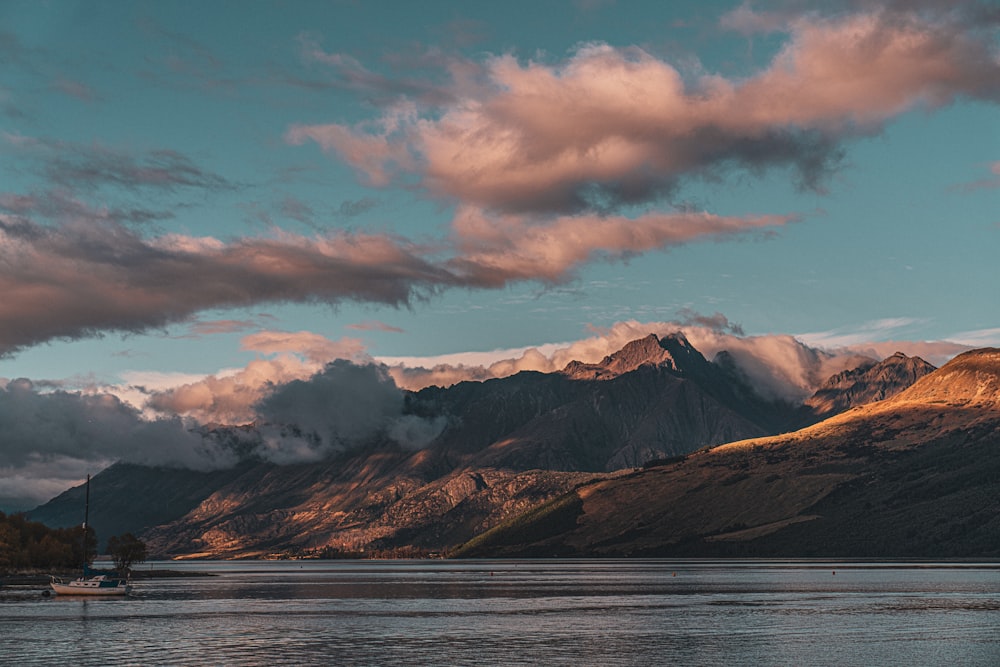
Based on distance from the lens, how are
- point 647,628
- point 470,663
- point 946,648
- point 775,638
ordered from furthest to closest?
point 647,628 → point 775,638 → point 946,648 → point 470,663

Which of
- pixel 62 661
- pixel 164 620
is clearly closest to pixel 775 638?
pixel 62 661

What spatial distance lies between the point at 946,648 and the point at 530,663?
5479 centimetres

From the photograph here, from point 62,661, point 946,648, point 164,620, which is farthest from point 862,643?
point 164,620

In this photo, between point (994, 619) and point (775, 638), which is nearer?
point (775, 638)

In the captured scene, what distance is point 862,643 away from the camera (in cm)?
14288

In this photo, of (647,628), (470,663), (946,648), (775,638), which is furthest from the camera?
(647,628)

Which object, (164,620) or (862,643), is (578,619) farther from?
(164,620)

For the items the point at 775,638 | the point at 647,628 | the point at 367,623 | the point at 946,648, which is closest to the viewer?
the point at 946,648

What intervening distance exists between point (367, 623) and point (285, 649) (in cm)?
4703

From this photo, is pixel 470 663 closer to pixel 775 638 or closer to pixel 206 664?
pixel 206 664

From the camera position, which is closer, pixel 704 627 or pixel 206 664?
pixel 206 664

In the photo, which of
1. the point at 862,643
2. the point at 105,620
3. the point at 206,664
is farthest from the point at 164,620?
→ the point at 862,643

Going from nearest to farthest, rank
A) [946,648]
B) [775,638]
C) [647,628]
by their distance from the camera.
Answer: [946,648]
[775,638]
[647,628]

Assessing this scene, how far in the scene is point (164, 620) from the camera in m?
195
